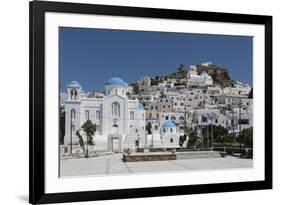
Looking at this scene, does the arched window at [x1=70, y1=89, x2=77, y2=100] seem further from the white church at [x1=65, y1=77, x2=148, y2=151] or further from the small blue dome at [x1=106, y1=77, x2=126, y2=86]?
the small blue dome at [x1=106, y1=77, x2=126, y2=86]

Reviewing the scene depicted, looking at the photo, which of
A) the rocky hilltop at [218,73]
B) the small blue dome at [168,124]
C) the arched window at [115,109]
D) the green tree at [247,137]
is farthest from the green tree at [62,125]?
the green tree at [247,137]

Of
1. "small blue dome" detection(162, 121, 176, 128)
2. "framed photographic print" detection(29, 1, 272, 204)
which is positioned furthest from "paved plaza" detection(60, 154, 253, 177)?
"small blue dome" detection(162, 121, 176, 128)

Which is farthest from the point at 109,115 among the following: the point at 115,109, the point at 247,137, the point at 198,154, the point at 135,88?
the point at 247,137

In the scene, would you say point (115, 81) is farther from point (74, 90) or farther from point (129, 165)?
point (129, 165)

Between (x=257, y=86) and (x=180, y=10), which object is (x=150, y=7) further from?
(x=257, y=86)

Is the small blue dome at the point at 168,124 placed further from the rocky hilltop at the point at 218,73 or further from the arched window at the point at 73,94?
the arched window at the point at 73,94

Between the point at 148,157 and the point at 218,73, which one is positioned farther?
the point at 218,73
